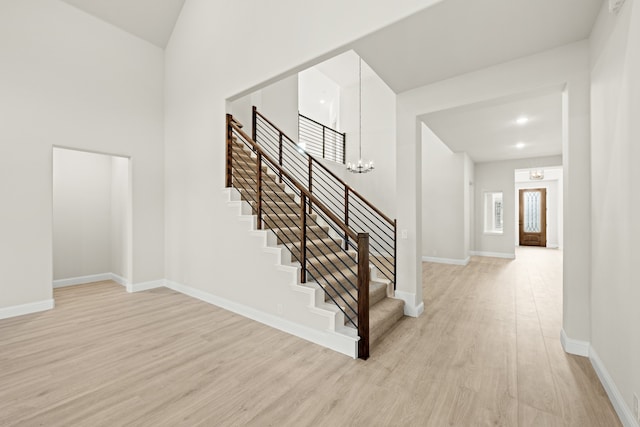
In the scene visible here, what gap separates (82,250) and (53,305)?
172 centimetres

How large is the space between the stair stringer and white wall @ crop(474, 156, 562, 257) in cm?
738

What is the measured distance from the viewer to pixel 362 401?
1964 mm

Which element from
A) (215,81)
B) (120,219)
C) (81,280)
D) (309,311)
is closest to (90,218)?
(120,219)

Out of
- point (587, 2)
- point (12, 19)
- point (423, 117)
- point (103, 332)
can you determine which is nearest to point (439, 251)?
point (423, 117)

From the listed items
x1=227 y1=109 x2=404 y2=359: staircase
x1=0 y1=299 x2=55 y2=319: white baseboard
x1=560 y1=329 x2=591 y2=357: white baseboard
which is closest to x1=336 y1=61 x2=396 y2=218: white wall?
x1=227 y1=109 x2=404 y2=359: staircase

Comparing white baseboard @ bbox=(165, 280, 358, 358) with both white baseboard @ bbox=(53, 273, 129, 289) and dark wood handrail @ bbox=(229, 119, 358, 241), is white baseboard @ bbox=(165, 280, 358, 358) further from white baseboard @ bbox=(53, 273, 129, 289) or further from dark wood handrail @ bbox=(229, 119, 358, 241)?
white baseboard @ bbox=(53, 273, 129, 289)

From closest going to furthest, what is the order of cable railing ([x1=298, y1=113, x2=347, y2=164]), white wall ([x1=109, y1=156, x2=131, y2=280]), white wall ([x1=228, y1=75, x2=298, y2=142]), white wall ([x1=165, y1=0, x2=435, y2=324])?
1. white wall ([x1=165, y1=0, x2=435, y2=324])
2. white wall ([x1=109, y1=156, x2=131, y2=280])
3. white wall ([x1=228, y1=75, x2=298, y2=142])
4. cable railing ([x1=298, y1=113, x2=347, y2=164])

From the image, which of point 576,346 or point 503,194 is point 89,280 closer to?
point 576,346

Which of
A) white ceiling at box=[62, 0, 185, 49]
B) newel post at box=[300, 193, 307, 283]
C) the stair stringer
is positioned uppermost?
white ceiling at box=[62, 0, 185, 49]

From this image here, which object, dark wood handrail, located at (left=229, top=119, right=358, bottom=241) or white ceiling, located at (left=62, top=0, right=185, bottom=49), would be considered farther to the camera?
white ceiling, located at (left=62, top=0, right=185, bottom=49)

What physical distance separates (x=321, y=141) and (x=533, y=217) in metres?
9.47

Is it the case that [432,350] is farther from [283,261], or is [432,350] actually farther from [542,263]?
[542,263]

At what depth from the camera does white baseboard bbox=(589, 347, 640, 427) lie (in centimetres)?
167

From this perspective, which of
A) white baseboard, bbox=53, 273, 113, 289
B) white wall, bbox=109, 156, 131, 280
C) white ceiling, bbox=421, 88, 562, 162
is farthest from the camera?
white baseboard, bbox=53, 273, 113, 289
